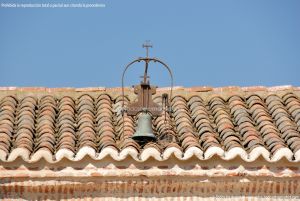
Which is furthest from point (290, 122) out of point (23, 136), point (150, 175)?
point (23, 136)

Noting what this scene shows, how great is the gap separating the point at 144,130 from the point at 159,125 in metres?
0.82

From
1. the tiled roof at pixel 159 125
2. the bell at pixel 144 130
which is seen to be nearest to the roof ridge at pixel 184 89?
the tiled roof at pixel 159 125

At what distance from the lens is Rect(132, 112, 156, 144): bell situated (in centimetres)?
1436

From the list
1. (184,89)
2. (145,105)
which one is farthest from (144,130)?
(184,89)

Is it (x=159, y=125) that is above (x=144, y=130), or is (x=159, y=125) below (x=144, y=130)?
above

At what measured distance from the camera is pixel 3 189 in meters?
13.7

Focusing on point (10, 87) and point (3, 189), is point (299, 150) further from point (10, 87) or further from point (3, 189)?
point (10, 87)

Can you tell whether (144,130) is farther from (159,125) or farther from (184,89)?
(184,89)

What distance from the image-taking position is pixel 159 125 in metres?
15.2

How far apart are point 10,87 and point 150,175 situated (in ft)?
11.1

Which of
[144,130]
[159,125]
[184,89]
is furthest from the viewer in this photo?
[184,89]

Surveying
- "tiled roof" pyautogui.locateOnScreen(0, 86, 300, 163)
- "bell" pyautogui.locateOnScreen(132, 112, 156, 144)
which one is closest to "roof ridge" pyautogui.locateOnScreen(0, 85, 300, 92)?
"tiled roof" pyautogui.locateOnScreen(0, 86, 300, 163)

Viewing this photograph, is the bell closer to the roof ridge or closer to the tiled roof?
the tiled roof

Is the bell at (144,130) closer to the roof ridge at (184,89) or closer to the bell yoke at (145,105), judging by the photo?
the bell yoke at (145,105)
